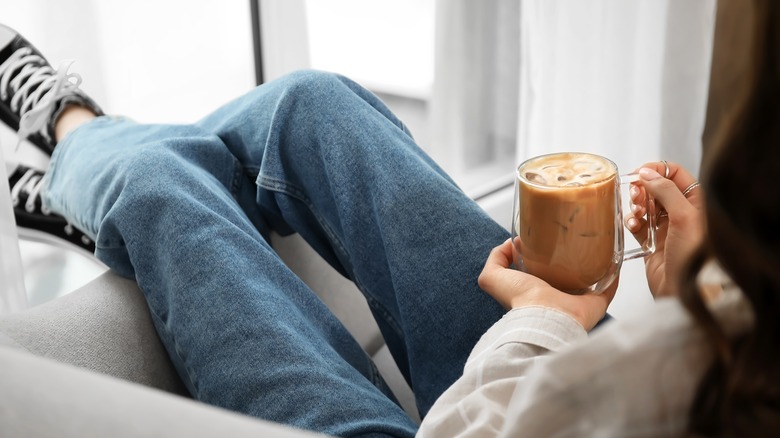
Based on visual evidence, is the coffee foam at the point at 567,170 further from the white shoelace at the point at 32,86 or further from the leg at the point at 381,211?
the white shoelace at the point at 32,86

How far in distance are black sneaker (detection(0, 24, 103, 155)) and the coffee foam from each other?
860 millimetres

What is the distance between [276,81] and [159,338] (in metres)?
0.38

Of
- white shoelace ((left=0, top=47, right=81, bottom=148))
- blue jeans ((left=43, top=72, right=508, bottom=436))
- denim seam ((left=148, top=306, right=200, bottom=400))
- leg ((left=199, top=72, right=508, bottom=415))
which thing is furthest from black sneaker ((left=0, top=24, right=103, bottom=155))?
denim seam ((left=148, top=306, right=200, bottom=400))

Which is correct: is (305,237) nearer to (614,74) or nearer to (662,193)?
(662,193)

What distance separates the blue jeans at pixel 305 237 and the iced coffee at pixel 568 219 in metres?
0.15

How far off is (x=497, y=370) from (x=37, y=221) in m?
1.02

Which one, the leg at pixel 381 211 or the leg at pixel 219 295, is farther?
the leg at pixel 381 211

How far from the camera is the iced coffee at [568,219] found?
2.58 feet

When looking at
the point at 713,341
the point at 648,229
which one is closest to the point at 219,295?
the point at 648,229

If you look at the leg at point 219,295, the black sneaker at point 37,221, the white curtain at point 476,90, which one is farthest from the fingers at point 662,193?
the white curtain at point 476,90

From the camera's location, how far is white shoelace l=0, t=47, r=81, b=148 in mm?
1381

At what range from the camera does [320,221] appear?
1.10m

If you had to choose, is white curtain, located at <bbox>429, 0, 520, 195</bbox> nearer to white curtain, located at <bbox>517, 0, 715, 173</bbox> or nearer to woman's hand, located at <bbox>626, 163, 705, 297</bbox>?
white curtain, located at <bbox>517, 0, 715, 173</bbox>

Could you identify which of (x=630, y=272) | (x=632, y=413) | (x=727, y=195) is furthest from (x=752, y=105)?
(x=630, y=272)
